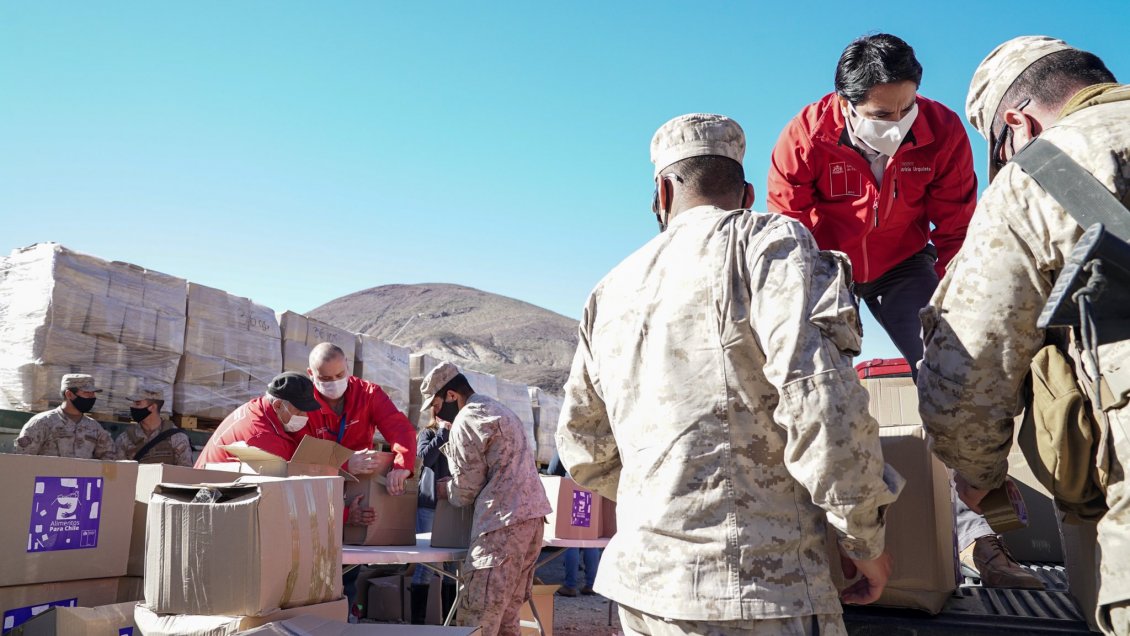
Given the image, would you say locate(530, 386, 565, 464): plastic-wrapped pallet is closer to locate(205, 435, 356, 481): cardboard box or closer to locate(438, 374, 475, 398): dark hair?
locate(438, 374, 475, 398): dark hair

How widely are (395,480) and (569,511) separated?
158 centimetres

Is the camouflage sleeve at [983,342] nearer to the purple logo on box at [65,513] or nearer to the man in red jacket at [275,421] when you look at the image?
the purple logo on box at [65,513]

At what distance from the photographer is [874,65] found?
2504 millimetres

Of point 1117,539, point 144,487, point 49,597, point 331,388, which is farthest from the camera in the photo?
point 331,388

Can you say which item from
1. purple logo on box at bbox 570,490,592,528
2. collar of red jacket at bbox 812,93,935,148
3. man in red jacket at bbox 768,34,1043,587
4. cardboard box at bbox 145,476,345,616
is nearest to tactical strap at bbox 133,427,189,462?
purple logo on box at bbox 570,490,592,528

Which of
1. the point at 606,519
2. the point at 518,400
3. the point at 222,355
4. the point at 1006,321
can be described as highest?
the point at 222,355

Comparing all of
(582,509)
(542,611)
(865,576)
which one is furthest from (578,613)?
(865,576)

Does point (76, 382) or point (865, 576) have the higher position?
point (76, 382)

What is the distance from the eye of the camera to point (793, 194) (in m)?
2.88

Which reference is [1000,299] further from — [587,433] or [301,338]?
[301,338]

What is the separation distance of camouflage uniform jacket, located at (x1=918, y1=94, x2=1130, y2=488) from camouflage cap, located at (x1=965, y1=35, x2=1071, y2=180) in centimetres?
24

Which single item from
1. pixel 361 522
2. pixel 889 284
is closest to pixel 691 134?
pixel 889 284

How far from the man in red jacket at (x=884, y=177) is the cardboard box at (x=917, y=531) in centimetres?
111

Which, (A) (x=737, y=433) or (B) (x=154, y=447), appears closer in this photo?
(A) (x=737, y=433)
